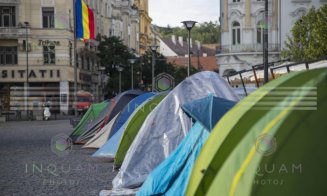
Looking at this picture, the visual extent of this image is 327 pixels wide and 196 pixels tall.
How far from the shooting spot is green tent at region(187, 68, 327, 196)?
217 inches

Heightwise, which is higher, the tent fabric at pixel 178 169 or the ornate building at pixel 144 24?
the ornate building at pixel 144 24

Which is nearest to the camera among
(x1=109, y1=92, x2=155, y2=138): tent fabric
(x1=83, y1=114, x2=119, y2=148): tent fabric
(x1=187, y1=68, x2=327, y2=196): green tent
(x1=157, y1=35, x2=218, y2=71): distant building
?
(x1=187, y1=68, x2=327, y2=196): green tent

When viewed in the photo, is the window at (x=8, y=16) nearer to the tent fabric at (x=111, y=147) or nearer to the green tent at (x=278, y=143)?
the tent fabric at (x=111, y=147)

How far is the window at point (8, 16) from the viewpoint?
1844 inches

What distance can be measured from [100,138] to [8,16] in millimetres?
31826

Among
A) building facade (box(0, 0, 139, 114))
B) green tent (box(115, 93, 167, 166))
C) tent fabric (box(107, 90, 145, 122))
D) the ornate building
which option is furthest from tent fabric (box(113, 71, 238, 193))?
the ornate building

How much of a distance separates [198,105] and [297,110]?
322cm

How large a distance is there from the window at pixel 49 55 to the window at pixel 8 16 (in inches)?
128

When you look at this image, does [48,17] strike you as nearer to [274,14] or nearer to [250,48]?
[250,48]

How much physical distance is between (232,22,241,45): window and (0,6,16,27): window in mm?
17562

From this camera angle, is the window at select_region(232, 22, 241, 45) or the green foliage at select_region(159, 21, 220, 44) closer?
the window at select_region(232, 22, 241, 45)

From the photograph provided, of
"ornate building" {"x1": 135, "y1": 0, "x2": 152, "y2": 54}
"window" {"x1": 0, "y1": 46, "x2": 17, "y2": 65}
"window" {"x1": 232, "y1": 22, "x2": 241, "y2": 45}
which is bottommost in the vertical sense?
"window" {"x1": 0, "y1": 46, "x2": 17, "y2": 65}

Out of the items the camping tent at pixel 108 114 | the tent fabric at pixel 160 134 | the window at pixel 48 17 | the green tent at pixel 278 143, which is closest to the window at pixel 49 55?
the window at pixel 48 17

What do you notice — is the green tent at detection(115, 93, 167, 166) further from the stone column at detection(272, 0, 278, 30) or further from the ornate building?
the ornate building
